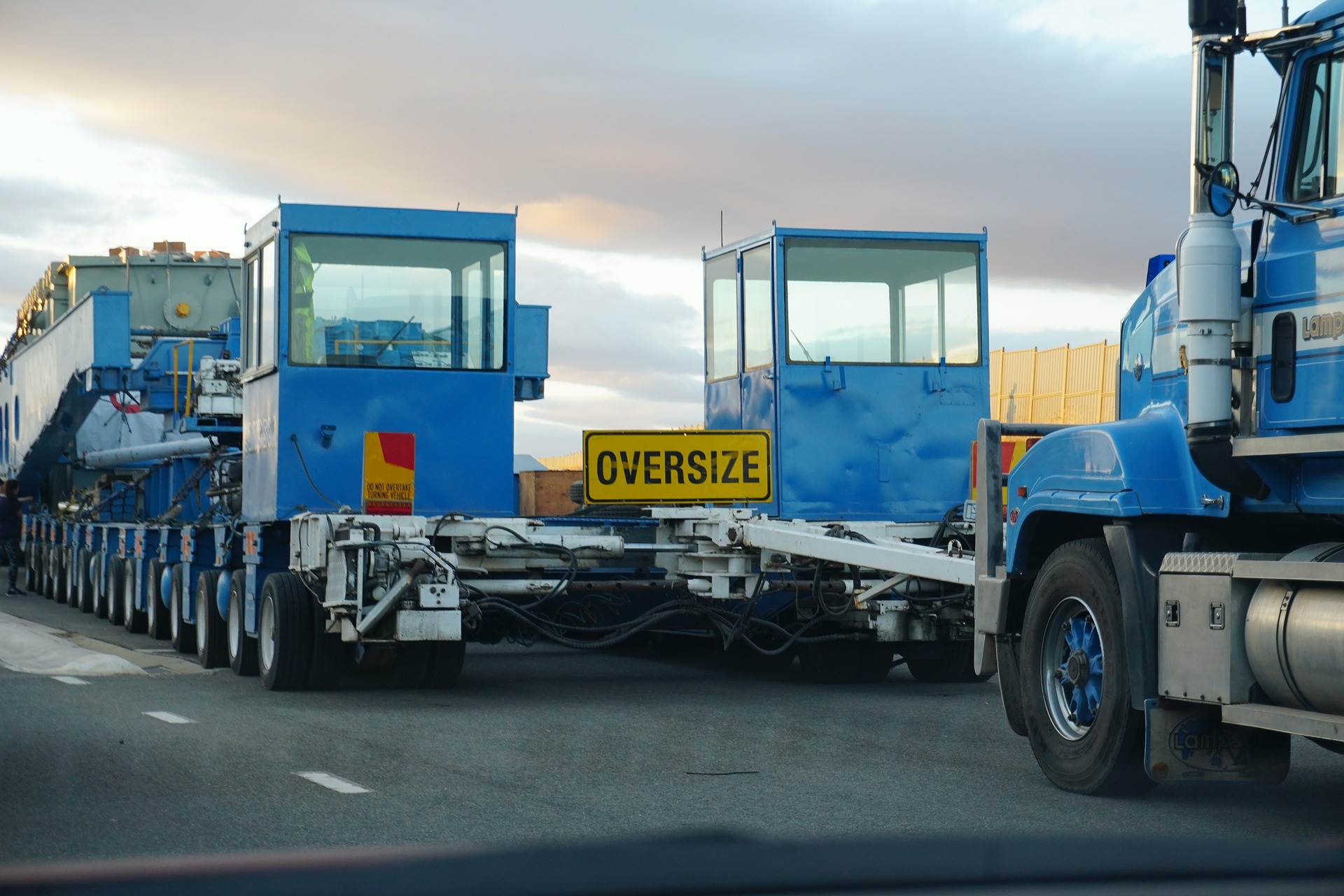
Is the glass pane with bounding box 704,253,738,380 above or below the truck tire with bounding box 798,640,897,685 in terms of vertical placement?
above

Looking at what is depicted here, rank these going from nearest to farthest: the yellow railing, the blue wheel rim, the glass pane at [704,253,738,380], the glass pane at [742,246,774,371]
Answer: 1. the blue wheel rim
2. the glass pane at [742,246,774,371]
3. the glass pane at [704,253,738,380]
4. the yellow railing

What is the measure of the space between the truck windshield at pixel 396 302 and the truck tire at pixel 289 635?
1.70 metres

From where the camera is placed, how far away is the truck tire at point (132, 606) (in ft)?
58.3

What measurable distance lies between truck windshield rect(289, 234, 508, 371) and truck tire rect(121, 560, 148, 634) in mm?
6684

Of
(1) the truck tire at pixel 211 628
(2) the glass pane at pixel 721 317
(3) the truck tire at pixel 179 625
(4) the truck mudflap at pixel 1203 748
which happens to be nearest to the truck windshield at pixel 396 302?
(2) the glass pane at pixel 721 317

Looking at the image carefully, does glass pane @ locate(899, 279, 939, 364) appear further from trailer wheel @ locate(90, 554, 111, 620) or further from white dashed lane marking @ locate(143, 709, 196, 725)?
trailer wheel @ locate(90, 554, 111, 620)

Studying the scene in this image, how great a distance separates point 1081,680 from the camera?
7359 millimetres

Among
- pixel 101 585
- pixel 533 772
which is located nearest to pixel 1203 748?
pixel 533 772

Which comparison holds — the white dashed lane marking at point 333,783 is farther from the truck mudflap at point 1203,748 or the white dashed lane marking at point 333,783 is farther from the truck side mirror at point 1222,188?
the truck side mirror at point 1222,188

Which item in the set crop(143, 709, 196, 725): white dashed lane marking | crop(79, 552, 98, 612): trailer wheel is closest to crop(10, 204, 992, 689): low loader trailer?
crop(143, 709, 196, 725): white dashed lane marking

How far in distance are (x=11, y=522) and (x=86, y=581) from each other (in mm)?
5344

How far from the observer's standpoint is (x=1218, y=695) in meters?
6.39

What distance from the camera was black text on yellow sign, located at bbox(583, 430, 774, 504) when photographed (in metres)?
11.6

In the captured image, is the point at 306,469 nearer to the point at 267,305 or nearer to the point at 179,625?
the point at 267,305
